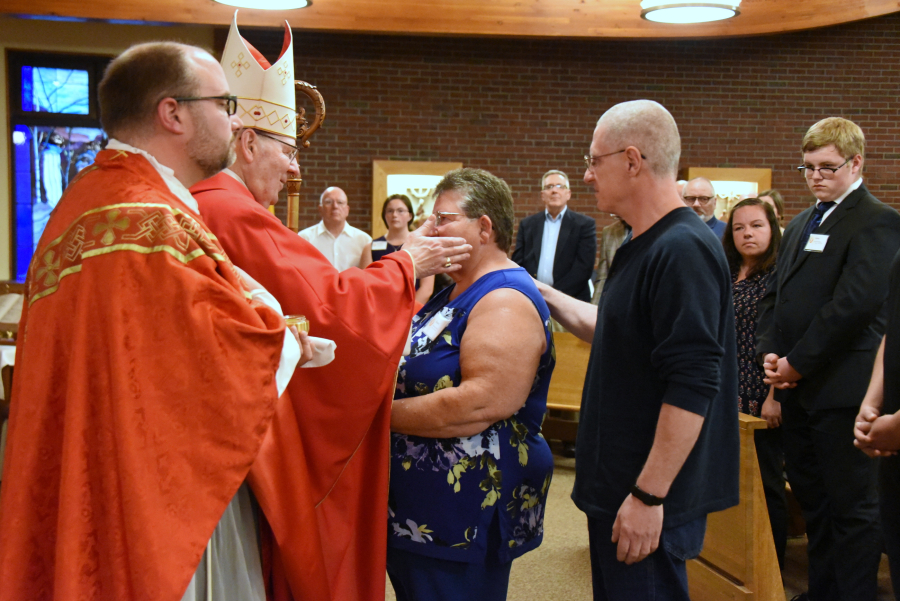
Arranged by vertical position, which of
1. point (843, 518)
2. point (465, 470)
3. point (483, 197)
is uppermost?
point (483, 197)

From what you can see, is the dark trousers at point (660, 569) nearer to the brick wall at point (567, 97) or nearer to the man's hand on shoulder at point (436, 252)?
the man's hand on shoulder at point (436, 252)

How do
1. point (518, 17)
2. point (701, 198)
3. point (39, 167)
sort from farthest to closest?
point (39, 167) < point (518, 17) < point (701, 198)

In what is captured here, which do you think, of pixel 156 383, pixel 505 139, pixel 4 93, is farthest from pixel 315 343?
pixel 4 93

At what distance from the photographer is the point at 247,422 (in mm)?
1403

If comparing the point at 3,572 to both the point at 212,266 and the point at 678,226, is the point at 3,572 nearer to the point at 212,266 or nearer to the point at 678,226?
the point at 212,266

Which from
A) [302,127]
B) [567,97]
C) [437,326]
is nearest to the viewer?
[437,326]

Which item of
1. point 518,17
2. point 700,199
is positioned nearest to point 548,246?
point 700,199

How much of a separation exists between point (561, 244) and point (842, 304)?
148 inches

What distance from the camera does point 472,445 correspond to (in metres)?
1.83

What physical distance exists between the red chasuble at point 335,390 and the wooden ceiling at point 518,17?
574 centimetres

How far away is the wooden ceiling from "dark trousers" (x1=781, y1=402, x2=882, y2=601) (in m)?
5.55

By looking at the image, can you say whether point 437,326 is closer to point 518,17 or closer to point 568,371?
point 568,371

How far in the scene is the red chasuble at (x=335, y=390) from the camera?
1761 mm

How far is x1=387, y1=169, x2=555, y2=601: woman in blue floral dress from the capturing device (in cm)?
179
